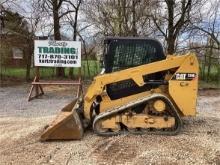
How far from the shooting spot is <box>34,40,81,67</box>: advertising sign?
1470 cm

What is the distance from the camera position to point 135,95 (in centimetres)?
870

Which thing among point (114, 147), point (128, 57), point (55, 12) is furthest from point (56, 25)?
point (114, 147)

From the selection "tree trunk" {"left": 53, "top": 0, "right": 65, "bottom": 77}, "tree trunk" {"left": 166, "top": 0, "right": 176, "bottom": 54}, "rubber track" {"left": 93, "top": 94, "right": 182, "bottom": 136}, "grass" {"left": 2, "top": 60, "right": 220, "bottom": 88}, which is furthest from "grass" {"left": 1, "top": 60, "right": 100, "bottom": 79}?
"rubber track" {"left": 93, "top": 94, "right": 182, "bottom": 136}

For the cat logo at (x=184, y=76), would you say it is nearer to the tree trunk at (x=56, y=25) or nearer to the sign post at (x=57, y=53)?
the sign post at (x=57, y=53)

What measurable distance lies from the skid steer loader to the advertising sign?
601 centimetres

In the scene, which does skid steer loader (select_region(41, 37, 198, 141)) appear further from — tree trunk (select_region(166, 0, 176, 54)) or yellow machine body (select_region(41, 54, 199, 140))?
tree trunk (select_region(166, 0, 176, 54))

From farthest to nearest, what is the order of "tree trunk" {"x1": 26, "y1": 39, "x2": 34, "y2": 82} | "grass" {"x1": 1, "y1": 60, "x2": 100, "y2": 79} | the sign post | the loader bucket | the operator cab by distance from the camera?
"grass" {"x1": 1, "y1": 60, "x2": 100, "y2": 79} < "tree trunk" {"x1": 26, "y1": 39, "x2": 34, "y2": 82} < the sign post < the operator cab < the loader bucket

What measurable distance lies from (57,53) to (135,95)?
653 centimetres

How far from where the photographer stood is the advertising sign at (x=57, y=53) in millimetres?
14703

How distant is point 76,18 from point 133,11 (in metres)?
3.31

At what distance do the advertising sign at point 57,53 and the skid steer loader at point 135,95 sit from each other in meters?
6.01

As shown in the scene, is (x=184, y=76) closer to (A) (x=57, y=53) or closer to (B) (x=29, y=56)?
(A) (x=57, y=53)

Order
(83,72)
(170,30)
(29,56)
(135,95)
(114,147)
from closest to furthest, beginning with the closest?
(114,147) → (135,95) → (29,56) → (170,30) → (83,72)

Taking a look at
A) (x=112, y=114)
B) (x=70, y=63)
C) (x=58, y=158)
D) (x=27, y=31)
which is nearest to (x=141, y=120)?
(x=112, y=114)
